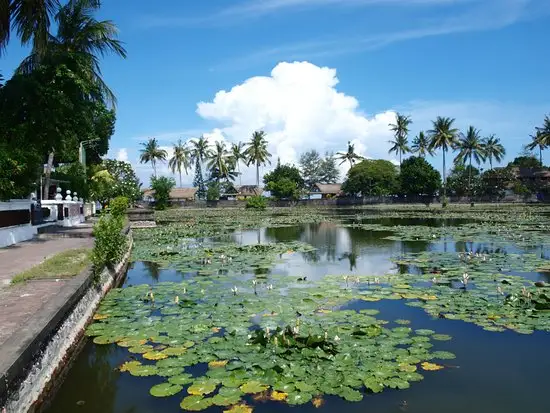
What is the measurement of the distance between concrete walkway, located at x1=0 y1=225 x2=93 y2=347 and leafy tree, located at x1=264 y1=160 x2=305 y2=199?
58498 millimetres

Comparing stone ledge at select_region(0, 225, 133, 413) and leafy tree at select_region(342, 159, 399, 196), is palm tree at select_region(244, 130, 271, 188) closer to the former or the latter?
leafy tree at select_region(342, 159, 399, 196)

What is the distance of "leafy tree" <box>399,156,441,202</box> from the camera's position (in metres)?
66.5

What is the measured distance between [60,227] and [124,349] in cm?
1793

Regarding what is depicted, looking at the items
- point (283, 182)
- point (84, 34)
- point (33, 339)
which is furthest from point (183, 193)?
point (33, 339)

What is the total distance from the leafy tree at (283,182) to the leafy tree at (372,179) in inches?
351

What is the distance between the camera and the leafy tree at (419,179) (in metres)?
66.5

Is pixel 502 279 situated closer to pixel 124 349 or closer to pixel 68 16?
pixel 124 349

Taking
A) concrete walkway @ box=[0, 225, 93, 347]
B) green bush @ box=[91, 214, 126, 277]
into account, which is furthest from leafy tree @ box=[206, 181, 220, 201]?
green bush @ box=[91, 214, 126, 277]

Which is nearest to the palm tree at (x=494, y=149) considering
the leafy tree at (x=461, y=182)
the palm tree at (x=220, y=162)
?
the leafy tree at (x=461, y=182)

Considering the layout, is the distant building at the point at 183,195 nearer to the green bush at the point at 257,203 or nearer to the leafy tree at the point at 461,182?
the green bush at the point at 257,203

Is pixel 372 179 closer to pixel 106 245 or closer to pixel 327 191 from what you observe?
pixel 327 191

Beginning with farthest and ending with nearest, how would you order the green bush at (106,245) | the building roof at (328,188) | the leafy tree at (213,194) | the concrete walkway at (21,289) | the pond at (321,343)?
the building roof at (328,188) < the leafy tree at (213,194) < the green bush at (106,245) < the concrete walkway at (21,289) < the pond at (321,343)

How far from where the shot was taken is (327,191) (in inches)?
3280

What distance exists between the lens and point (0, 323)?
243 inches
